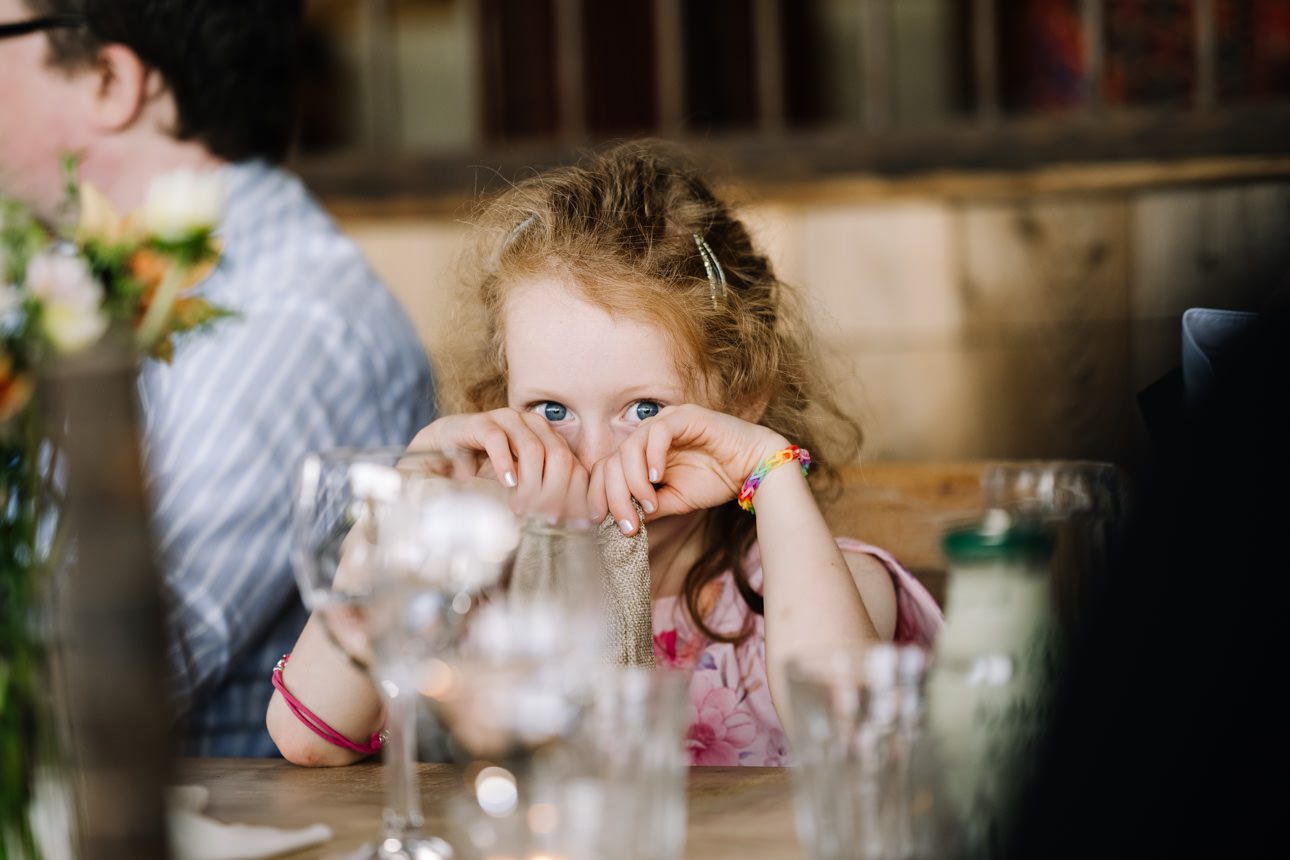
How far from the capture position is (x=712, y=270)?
4.91 feet

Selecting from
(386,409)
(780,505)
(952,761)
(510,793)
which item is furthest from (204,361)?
(952,761)

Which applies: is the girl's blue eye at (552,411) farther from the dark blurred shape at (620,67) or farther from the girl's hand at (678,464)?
the dark blurred shape at (620,67)

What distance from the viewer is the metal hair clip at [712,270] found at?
1.48m

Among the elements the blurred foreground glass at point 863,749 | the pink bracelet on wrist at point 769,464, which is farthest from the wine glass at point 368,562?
the pink bracelet on wrist at point 769,464

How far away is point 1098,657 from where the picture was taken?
1.84 feet

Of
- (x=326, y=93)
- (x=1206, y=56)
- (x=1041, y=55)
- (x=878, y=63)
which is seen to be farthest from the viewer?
(x=326, y=93)

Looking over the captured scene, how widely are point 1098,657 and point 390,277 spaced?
2.91 meters

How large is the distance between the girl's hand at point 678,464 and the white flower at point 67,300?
591 mm

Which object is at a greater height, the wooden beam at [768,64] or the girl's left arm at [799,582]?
the wooden beam at [768,64]

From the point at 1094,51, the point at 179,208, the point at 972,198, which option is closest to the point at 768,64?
the point at 972,198

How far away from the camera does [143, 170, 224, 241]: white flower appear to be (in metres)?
0.73

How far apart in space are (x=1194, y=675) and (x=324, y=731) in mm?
787

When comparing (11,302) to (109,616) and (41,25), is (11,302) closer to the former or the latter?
(109,616)

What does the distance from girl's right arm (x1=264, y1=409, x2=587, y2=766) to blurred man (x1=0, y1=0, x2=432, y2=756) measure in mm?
227
